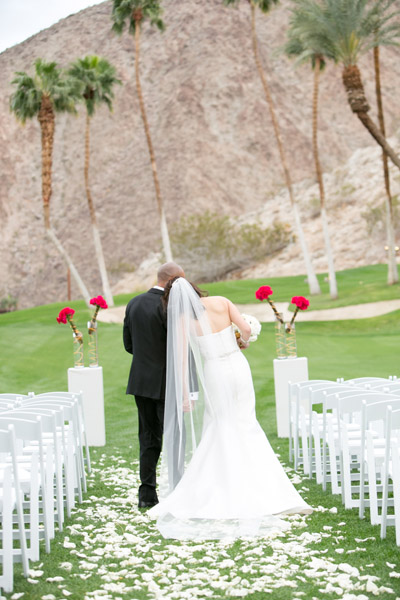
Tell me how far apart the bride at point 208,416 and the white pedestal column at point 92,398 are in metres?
4.40

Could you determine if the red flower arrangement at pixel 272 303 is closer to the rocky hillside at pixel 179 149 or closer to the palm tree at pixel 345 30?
the palm tree at pixel 345 30

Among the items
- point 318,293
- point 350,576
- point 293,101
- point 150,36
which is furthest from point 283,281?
point 150,36

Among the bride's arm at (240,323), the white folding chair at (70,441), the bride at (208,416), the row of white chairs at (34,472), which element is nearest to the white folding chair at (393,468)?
the bride at (208,416)

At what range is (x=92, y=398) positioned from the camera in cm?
1071

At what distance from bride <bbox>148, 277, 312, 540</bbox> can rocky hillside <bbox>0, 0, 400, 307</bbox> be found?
50718mm

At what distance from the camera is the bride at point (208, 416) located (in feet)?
19.9

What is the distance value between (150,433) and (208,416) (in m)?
0.67

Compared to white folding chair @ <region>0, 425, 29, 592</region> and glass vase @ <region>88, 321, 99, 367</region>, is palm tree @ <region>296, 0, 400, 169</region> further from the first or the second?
white folding chair @ <region>0, 425, 29, 592</region>

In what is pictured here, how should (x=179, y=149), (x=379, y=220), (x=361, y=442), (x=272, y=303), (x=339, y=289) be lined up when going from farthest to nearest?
1. (x=179, y=149)
2. (x=379, y=220)
3. (x=339, y=289)
4. (x=272, y=303)
5. (x=361, y=442)

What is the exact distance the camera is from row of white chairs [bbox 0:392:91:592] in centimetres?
444

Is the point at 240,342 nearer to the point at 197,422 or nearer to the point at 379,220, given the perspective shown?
the point at 197,422

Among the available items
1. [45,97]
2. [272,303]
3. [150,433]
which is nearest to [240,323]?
[150,433]

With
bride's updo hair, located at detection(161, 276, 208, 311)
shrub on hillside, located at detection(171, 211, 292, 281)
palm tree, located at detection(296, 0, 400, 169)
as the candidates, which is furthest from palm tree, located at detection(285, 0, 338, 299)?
shrub on hillside, located at detection(171, 211, 292, 281)

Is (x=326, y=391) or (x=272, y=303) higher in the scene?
(x=272, y=303)
